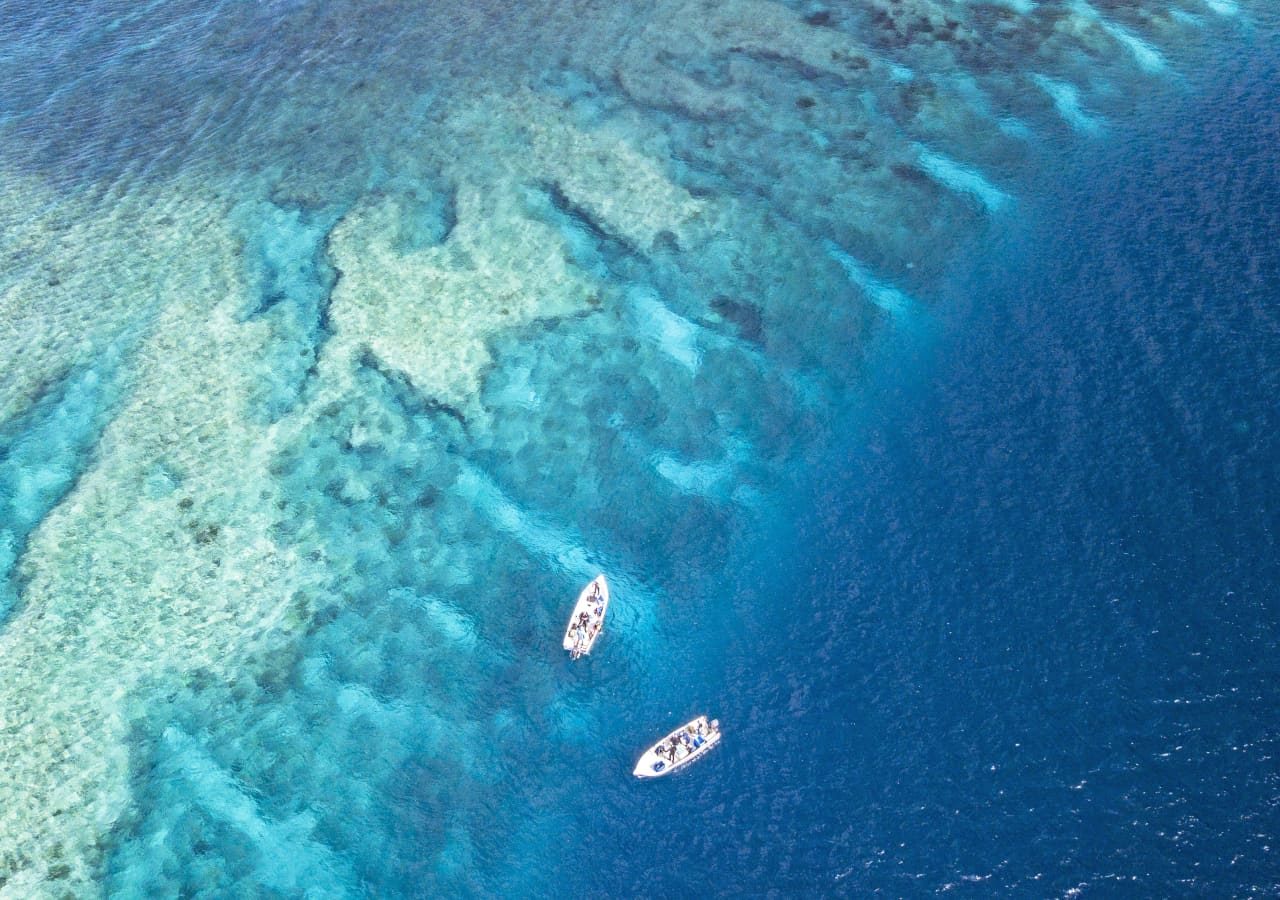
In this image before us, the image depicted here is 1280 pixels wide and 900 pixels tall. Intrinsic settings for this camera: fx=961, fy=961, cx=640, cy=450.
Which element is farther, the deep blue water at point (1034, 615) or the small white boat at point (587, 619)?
the small white boat at point (587, 619)

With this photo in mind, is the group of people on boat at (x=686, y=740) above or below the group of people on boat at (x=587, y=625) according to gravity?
below

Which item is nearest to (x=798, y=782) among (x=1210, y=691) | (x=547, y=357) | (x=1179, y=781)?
(x=1179, y=781)

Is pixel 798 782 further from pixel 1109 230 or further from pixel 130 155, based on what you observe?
pixel 130 155

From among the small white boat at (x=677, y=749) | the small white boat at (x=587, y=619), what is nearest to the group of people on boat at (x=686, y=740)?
the small white boat at (x=677, y=749)

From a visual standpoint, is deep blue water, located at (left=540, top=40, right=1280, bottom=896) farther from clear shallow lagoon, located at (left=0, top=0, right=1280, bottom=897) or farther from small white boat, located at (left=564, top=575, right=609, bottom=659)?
small white boat, located at (left=564, top=575, right=609, bottom=659)

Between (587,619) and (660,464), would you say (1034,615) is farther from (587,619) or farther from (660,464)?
(587,619)

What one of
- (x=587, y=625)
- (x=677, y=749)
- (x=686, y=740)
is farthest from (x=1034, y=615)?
(x=587, y=625)

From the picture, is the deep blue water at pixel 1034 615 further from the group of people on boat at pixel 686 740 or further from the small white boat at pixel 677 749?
the group of people on boat at pixel 686 740

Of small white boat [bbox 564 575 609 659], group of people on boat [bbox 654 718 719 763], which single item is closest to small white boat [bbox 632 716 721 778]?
group of people on boat [bbox 654 718 719 763]
